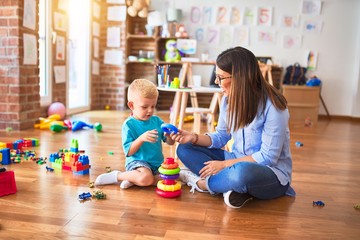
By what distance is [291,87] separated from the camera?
5125 mm

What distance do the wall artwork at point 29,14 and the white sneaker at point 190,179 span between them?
2.27 m

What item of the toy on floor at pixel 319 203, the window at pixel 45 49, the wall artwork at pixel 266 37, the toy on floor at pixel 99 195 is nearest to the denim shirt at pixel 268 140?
the toy on floor at pixel 319 203

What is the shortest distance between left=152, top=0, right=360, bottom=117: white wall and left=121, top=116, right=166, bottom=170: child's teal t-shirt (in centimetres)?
400

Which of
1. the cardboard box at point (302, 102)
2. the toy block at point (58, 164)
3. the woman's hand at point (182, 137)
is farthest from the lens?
the cardboard box at point (302, 102)

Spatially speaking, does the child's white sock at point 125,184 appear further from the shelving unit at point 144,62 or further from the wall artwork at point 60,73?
the shelving unit at point 144,62

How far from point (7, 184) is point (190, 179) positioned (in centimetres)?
84

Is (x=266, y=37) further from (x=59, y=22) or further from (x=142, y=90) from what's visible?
(x=142, y=90)

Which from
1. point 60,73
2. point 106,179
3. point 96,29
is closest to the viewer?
point 106,179

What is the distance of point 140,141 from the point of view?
170 cm

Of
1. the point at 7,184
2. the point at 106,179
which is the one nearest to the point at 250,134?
the point at 106,179

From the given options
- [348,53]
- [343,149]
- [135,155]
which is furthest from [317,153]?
[348,53]

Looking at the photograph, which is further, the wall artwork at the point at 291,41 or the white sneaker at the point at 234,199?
the wall artwork at the point at 291,41

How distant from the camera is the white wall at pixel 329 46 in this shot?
552 centimetres

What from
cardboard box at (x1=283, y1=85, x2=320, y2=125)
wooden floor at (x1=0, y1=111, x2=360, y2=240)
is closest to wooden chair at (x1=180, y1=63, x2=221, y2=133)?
wooden floor at (x1=0, y1=111, x2=360, y2=240)
